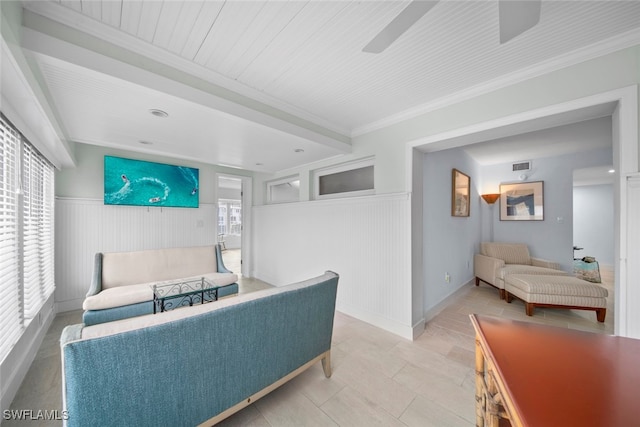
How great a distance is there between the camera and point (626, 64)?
151cm

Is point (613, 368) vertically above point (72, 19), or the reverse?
point (72, 19)

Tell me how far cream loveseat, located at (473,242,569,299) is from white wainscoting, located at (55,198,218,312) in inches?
205

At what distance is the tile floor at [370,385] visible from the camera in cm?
149

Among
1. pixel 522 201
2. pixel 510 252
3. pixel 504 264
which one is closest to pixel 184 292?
pixel 504 264

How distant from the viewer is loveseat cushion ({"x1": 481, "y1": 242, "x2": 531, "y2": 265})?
416 centimetres

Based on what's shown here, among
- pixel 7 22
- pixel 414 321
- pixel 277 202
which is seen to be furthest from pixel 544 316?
pixel 7 22

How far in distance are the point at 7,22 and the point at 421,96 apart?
106 inches

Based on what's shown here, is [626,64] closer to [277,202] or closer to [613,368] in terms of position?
[613,368]

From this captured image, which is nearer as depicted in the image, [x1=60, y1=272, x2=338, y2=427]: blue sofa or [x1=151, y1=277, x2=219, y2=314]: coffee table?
[x1=60, y1=272, x2=338, y2=427]: blue sofa

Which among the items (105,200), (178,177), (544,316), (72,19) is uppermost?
(72,19)

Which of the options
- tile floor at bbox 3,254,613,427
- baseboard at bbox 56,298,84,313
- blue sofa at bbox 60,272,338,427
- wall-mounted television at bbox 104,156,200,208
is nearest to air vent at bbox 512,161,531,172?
tile floor at bbox 3,254,613,427

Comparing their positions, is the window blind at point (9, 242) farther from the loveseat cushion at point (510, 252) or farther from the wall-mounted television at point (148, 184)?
the loveseat cushion at point (510, 252)

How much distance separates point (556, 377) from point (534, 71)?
7.13 ft

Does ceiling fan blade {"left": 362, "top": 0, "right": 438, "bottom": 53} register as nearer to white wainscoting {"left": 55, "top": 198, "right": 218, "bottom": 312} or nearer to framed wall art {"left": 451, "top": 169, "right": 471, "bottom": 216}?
framed wall art {"left": 451, "top": 169, "right": 471, "bottom": 216}
